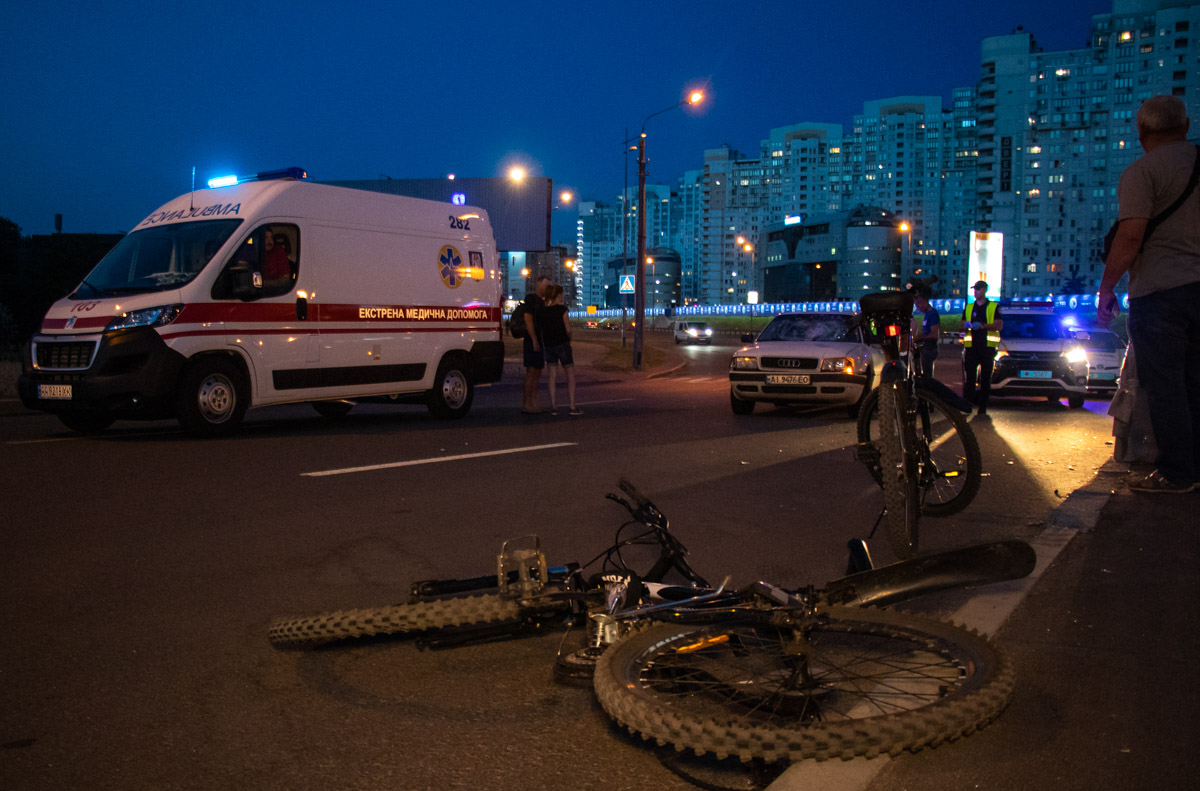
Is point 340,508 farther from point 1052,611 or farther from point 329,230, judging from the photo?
point 329,230

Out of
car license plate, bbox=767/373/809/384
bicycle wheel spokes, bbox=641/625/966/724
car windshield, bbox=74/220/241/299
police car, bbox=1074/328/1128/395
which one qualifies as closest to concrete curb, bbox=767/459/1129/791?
bicycle wheel spokes, bbox=641/625/966/724

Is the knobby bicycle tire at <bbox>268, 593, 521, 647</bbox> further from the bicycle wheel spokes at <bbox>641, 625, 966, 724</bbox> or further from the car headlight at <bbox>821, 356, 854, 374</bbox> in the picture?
the car headlight at <bbox>821, 356, 854, 374</bbox>

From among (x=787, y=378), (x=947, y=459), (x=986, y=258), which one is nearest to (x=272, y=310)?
(x=787, y=378)

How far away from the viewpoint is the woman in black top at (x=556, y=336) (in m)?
13.7

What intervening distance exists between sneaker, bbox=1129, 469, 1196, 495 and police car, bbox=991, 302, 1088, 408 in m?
9.81

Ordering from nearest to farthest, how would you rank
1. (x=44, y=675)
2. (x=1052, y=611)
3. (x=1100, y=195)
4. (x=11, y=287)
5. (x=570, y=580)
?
(x=44, y=675) < (x=570, y=580) < (x=1052, y=611) < (x=11, y=287) < (x=1100, y=195)

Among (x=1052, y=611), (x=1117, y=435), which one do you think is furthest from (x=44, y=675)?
(x=1117, y=435)

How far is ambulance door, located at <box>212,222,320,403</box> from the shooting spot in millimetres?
10719

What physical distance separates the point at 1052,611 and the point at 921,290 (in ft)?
8.83

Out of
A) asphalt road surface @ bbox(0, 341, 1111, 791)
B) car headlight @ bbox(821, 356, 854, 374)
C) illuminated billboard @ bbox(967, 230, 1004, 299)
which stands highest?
illuminated billboard @ bbox(967, 230, 1004, 299)

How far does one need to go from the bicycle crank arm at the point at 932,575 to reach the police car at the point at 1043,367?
44.5 ft

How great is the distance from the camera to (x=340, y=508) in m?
6.43

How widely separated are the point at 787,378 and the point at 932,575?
1002 cm

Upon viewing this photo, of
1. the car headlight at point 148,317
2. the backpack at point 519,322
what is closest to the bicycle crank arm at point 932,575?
the car headlight at point 148,317
